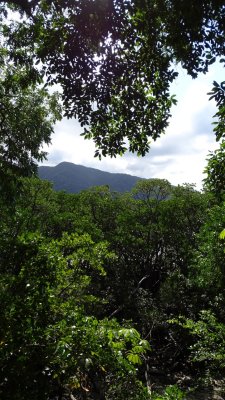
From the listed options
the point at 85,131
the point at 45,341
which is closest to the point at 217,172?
the point at 85,131

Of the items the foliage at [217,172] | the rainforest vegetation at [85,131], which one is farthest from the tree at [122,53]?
the foliage at [217,172]

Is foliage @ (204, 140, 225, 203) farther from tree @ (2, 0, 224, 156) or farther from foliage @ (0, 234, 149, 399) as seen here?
foliage @ (0, 234, 149, 399)

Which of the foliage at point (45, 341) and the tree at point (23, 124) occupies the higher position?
the tree at point (23, 124)

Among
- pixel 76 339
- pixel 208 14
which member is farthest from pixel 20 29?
pixel 76 339

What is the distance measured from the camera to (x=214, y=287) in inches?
627

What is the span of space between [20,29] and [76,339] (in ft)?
19.2

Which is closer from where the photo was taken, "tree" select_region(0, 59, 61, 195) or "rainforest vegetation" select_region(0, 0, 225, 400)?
"rainforest vegetation" select_region(0, 0, 225, 400)

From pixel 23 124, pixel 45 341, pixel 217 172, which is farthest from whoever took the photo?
pixel 23 124

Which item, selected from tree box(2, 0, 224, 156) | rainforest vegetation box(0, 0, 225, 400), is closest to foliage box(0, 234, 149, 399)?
rainforest vegetation box(0, 0, 225, 400)

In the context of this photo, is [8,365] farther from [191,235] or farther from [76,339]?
[191,235]

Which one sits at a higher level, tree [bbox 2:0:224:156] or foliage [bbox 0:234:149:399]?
tree [bbox 2:0:224:156]

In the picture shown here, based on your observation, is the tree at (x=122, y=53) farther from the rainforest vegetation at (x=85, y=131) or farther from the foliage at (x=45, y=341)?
the foliage at (x=45, y=341)

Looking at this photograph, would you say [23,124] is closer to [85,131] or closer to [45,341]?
[85,131]

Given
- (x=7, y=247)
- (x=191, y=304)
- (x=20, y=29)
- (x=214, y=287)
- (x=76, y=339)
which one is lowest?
(x=191, y=304)
